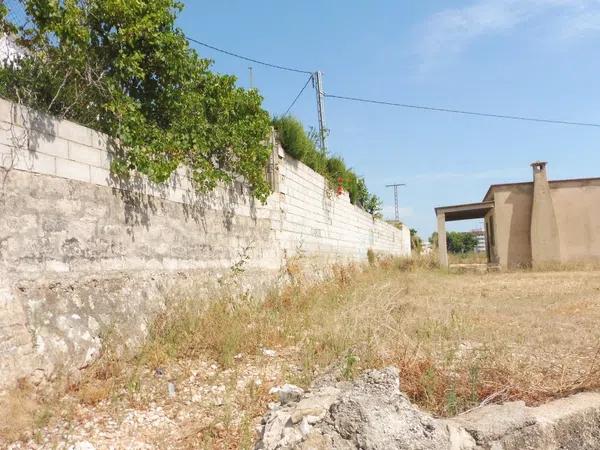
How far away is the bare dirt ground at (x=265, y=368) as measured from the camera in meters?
2.94

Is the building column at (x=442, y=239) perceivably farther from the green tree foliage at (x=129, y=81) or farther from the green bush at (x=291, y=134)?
the green tree foliage at (x=129, y=81)

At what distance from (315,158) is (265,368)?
6734mm

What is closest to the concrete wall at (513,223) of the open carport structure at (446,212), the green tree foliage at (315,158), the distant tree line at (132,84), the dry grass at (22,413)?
the open carport structure at (446,212)

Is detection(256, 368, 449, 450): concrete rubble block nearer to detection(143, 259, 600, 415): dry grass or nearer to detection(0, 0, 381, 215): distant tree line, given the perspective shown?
detection(143, 259, 600, 415): dry grass

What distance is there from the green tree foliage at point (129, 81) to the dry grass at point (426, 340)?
1.66 meters

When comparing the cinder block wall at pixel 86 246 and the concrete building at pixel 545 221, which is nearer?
the cinder block wall at pixel 86 246

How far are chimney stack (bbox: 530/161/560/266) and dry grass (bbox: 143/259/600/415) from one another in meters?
8.37

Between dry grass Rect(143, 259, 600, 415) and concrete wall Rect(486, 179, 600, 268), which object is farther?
concrete wall Rect(486, 179, 600, 268)

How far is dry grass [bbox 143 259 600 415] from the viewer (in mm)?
3408

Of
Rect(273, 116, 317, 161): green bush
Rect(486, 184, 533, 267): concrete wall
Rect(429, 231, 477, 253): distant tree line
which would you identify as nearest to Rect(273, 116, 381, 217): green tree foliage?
Rect(273, 116, 317, 161): green bush

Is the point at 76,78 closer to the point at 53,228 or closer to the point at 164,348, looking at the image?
the point at 53,228

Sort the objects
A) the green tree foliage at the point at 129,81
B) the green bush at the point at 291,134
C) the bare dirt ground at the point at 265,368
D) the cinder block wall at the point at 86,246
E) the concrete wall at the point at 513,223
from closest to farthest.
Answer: the bare dirt ground at the point at 265,368 < the cinder block wall at the point at 86,246 < the green tree foliage at the point at 129,81 < the green bush at the point at 291,134 < the concrete wall at the point at 513,223

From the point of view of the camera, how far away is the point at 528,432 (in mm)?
2602

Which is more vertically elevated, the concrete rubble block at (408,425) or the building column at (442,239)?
the building column at (442,239)
